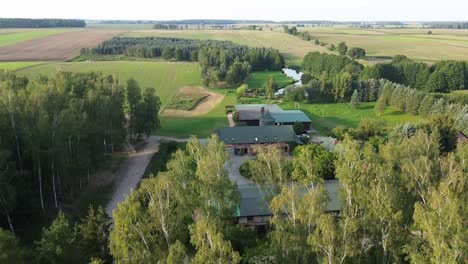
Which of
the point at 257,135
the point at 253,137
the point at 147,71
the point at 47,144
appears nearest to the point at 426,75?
the point at 257,135

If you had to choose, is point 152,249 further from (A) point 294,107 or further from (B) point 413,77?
(B) point 413,77

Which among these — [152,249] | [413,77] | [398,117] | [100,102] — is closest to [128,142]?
[100,102]

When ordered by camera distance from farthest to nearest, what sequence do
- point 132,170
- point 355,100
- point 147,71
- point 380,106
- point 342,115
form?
point 147,71 → point 355,100 → point 342,115 → point 380,106 → point 132,170

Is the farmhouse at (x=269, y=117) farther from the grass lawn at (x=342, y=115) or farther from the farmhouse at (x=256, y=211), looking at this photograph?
the farmhouse at (x=256, y=211)

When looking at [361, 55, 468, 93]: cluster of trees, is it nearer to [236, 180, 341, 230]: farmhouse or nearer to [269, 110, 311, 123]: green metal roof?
[269, 110, 311, 123]: green metal roof

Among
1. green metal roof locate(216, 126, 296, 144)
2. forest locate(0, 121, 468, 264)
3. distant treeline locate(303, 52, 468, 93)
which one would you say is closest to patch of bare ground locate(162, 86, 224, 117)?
green metal roof locate(216, 126, 296, 144)

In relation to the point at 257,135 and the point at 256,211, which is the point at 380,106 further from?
the point at 256,211
